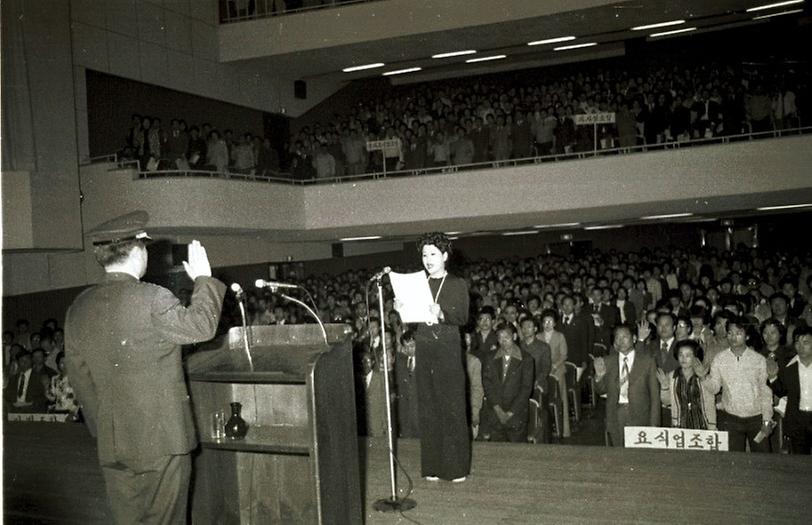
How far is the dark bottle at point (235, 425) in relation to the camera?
118 inches

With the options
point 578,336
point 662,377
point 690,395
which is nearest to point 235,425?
point 690,395

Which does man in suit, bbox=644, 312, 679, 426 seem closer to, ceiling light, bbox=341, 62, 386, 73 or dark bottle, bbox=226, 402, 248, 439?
dark bottle, bbox=226, 402, 248, 439

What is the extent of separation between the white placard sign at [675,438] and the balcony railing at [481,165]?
6631 mm

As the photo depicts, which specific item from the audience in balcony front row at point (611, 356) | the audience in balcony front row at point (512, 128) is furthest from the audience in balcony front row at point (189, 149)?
the audience in balcony front row at point (611, 356)

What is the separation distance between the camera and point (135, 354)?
248cm

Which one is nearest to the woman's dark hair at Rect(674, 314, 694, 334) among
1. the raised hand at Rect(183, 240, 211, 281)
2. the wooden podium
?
the wooden podium

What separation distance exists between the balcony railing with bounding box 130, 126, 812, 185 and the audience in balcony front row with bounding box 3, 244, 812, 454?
1.76 meters

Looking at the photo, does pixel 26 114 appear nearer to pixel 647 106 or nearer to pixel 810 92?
pixel 647 106

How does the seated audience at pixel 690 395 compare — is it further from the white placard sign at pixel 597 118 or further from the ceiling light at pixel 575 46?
the ceiling light at pixel 575 46

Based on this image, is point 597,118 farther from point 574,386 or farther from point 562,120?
point 574,386

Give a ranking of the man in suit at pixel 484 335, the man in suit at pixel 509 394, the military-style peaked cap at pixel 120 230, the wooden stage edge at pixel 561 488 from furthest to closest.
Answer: the man in suit at pixel 484 335 → the man in suit at pixel 509 394 → the wooden stage edge at pixel 561 488 → the military-style peaked cap at pixel 120 230

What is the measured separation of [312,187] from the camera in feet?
38.0

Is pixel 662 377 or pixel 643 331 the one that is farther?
pixel 643 331

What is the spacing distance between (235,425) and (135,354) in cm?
68
